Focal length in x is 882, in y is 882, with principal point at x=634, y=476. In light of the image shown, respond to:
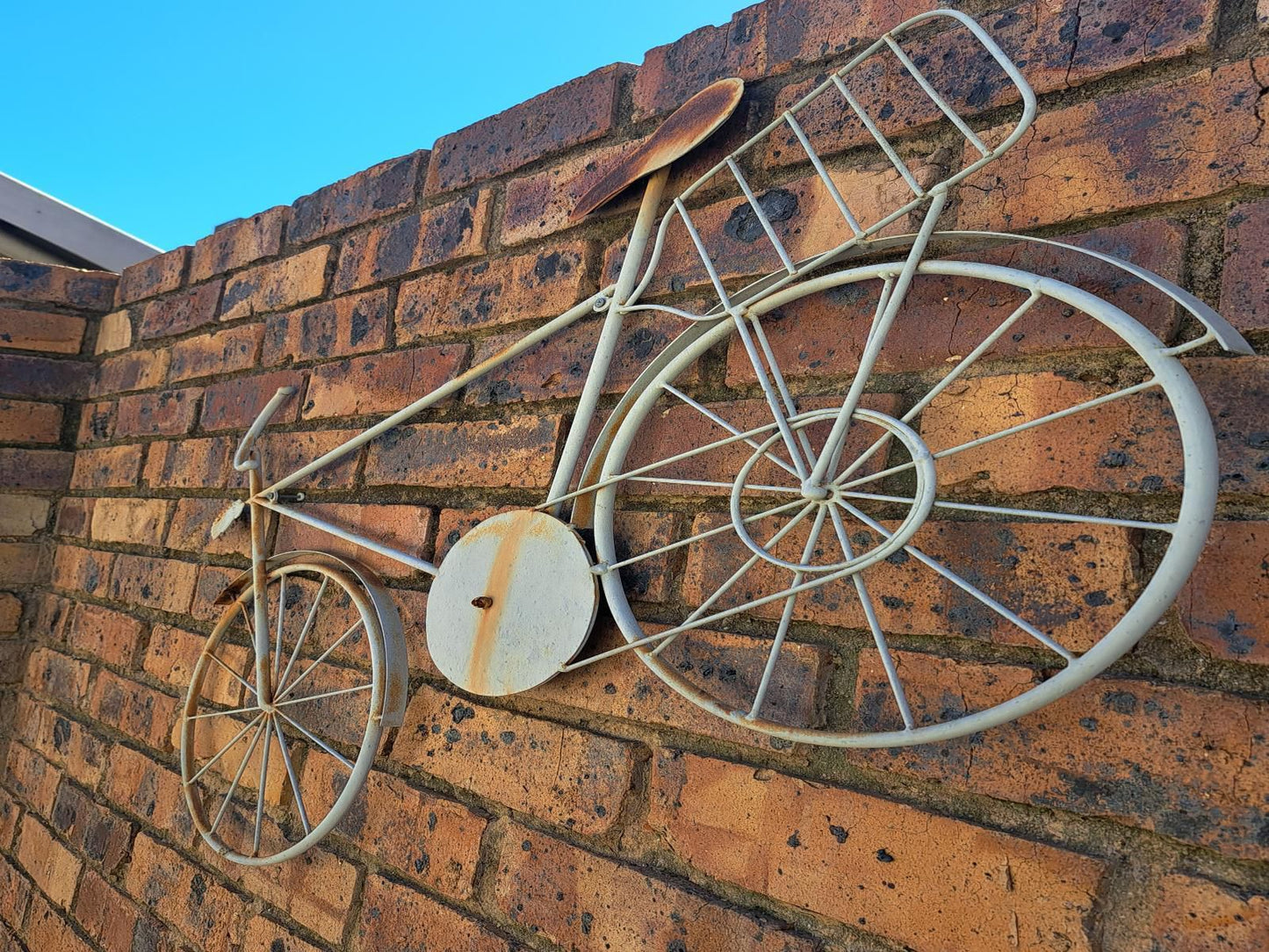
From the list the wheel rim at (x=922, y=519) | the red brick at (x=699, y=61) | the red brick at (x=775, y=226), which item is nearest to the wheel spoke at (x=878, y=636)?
the wheel rim at (x=922, y=519)

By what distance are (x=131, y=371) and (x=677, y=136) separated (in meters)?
1.13

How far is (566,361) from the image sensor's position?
83 centimetres

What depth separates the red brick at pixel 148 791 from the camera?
3.56 feet

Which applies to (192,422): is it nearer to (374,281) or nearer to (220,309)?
(220,309)

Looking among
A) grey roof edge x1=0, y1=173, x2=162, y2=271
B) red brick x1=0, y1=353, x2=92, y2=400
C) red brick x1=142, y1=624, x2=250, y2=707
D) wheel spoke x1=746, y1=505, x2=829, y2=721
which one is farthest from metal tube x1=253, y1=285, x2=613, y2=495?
grey roof edge x1=0, y1=173, x2=162, y2=271

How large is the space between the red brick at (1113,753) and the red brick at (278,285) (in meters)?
0.91

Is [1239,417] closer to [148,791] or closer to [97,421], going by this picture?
[148,791]

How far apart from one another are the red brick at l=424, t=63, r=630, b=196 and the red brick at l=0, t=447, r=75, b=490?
3.15 ft

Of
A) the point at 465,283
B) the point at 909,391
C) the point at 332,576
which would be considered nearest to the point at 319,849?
the point at 332,576

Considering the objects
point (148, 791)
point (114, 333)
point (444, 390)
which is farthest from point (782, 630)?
point (114, 333)

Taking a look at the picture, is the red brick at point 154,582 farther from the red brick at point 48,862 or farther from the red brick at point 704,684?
the red brick at point 704,684

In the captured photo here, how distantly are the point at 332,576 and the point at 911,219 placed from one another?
652 mm

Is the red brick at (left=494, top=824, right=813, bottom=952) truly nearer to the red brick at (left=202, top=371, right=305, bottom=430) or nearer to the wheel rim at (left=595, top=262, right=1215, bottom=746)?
the wheel rim at (left=595, top=262, right=1215, bottom=746)

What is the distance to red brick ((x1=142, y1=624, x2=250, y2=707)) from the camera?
1.09 m
